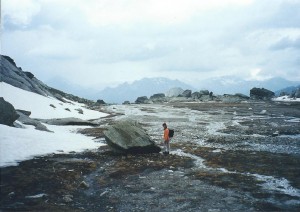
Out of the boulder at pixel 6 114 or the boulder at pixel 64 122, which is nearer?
the boulder at pixel 6 114

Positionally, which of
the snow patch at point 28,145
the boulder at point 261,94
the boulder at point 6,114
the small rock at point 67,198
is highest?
the boulder at point 261,94

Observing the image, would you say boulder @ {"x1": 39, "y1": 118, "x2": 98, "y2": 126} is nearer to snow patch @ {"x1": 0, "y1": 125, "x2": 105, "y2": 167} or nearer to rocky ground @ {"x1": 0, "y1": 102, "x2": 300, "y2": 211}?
snow patch @ {"x1": 0, "y1": 125, "x2": 105, "y2": 167}

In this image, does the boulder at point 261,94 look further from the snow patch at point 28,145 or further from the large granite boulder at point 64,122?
the snow patch at point 28,145

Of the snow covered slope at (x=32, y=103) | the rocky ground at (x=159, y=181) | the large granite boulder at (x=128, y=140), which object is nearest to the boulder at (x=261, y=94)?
the snow covered slope at (x=32, y=103)

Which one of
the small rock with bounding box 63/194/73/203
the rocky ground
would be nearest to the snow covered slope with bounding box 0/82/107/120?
the rocky ground

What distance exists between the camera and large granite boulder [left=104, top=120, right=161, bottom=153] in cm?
2966

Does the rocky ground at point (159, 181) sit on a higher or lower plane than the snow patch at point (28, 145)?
lower

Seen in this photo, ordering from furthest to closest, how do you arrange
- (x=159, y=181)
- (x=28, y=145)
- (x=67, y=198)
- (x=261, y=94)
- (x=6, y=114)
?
(x=261, y=94) < (x=6, y=114) < (x=28, y=145) < (x=159, y=181) < (x=67, y=198)

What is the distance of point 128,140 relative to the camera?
30.1 meters

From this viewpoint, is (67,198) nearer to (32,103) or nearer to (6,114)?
(6,114)

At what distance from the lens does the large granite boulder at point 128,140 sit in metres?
29.7

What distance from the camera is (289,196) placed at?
1766 centimetres

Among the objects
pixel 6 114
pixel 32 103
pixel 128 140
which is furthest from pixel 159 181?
pixel 32 103

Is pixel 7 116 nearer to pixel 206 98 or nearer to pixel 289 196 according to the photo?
pixel 289 196
